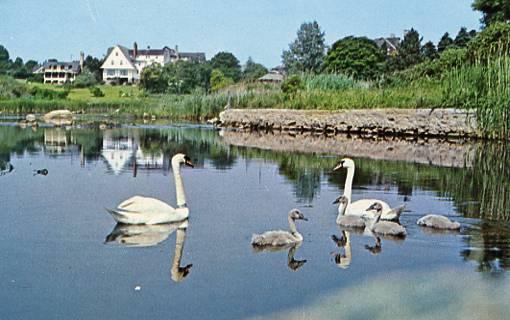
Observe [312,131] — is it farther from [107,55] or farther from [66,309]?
[107,55]

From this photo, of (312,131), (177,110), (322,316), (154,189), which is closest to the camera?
(322,316)

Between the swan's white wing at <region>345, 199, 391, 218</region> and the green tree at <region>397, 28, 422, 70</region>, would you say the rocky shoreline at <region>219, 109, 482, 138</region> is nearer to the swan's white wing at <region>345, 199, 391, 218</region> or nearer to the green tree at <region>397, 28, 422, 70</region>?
the swan's white wing at <region>345, 199, 391, 218</region>

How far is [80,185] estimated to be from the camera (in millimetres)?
12742

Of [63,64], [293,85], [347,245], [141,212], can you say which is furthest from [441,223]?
[63,64]

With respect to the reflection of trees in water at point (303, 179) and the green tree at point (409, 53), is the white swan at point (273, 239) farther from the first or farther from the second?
the green tree at point (409, 53)

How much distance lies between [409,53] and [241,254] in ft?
194

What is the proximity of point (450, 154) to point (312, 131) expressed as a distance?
12045mm

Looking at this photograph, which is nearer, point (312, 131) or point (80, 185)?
point (80, 185)

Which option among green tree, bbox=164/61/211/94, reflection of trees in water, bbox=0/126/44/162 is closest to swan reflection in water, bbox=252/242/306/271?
reflection of trees in water, bbox=0/126/44/162

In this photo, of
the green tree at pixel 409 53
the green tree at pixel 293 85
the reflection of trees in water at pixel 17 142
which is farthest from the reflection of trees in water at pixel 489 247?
the green tree at pixel 409 53

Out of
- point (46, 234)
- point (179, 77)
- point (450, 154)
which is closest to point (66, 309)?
point (46, 234)

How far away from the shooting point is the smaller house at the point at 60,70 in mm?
113312

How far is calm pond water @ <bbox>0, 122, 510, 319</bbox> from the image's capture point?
5980 millimetres

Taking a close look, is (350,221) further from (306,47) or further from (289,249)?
(306,47)
